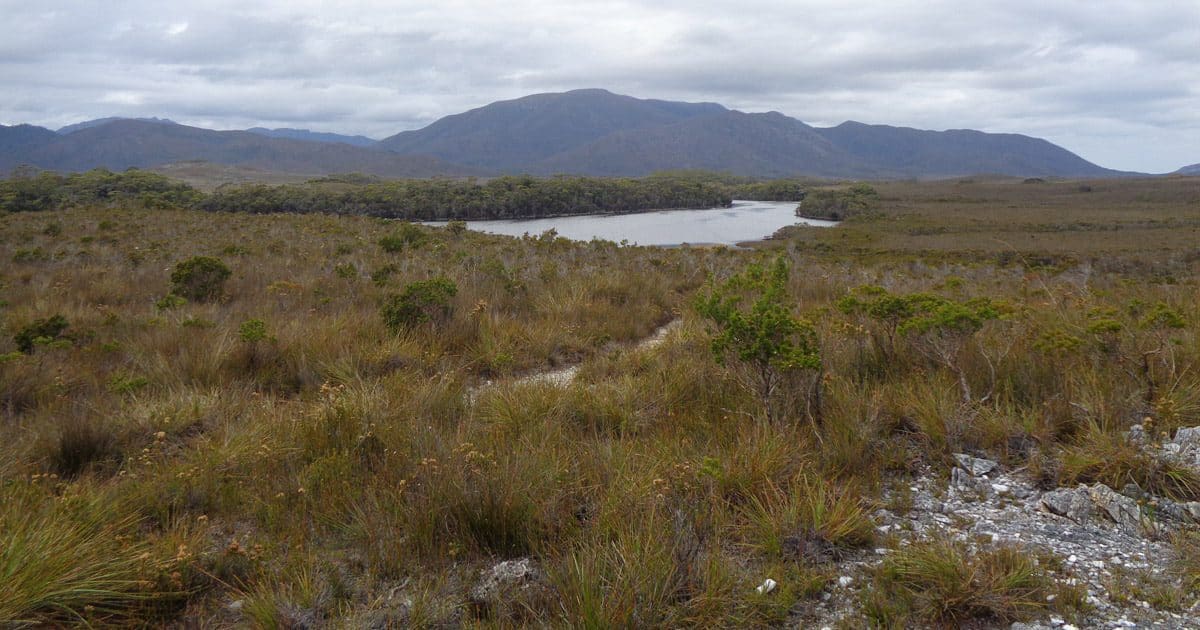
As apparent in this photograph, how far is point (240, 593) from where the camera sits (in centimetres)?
281

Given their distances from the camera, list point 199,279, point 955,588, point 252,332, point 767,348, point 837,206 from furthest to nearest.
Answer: point 837,206 < point 199,279 < point 252,332 < point 767,348 < point 955,588

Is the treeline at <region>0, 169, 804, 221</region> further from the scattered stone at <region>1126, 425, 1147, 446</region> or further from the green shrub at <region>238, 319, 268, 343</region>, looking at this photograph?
the scattered stone at <region>1126, 425, 1147, 446</region>

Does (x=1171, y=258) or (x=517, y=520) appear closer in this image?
(x=517, y=520)

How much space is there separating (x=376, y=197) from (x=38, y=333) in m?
46.8

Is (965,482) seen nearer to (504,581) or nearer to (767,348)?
(767,348)

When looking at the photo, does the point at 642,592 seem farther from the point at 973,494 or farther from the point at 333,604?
the point at 973,494

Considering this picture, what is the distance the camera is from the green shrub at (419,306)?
7.59m

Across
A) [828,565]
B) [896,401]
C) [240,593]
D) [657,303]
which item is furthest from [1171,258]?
[240,593]

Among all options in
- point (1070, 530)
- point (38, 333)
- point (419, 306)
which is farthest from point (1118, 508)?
point (38, 333)

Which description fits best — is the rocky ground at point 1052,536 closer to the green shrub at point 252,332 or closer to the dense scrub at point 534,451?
the dense scrub at point 534,451

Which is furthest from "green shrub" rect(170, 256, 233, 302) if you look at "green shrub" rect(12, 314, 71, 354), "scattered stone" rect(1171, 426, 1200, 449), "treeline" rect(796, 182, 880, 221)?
"treeline" rect(796, 182, 880, 221)

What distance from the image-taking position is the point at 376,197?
167 ft

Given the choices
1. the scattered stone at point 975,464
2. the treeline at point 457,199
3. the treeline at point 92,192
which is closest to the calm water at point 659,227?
the treeline at point 457,199

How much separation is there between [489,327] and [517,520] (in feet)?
15.1
